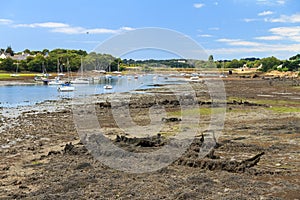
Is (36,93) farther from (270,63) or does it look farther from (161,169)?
(270,63)

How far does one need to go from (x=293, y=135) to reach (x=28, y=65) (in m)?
138

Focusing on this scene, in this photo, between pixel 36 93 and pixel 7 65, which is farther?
pixel 7 65

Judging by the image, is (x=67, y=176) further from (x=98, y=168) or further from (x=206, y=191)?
(x=206, y=191)

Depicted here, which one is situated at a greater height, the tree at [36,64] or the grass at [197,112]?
the tree at [36,64]

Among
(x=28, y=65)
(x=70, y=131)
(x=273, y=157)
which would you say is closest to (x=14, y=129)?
(x=70, y=131)

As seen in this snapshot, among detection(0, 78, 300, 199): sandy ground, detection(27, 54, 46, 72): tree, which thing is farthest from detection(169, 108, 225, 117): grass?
detection(27, 54, 46, 72): tree

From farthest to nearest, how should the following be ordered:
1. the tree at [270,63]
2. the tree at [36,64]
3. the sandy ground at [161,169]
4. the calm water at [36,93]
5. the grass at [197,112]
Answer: the tree at [270,63]
the tree at [36,64]
the calm water at [36,93]
the grass at [197,112]
the sandy ground at [161,169]

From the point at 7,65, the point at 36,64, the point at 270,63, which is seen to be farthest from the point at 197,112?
the point at 270,63

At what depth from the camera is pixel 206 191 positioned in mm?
10086

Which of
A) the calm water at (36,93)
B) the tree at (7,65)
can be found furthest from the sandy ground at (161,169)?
the tree at (7,65)

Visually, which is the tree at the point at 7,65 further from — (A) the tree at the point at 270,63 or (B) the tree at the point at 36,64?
(A) the tree at the point at 270,63

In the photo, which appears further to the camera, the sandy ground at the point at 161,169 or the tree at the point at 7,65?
the tree at the point at 7,65

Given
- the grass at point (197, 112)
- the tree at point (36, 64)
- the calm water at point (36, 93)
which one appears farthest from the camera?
the tree at point (36, 64)

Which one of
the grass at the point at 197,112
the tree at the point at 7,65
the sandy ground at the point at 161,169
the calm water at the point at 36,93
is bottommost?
the calm water at the point at 36,93
